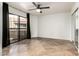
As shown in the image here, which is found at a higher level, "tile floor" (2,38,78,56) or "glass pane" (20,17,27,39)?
"glass pane" (20,17,27,39)

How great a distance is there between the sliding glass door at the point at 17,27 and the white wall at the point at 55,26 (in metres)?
2.23

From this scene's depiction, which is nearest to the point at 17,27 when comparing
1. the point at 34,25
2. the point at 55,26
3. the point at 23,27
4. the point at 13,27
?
the point at 13,27

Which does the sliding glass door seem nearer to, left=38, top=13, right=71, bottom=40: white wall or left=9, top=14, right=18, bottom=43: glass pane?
left=9, top=14, right=18, bottom=43: glass pane

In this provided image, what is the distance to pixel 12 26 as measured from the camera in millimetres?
7316

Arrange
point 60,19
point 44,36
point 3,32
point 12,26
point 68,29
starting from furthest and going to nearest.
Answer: point 44,36 → point 60,19 → point 68,29 → point 12,26 → point 3,32

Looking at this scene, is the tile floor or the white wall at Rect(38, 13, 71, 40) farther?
the white wall at Rect(38, 13, 71, 40)

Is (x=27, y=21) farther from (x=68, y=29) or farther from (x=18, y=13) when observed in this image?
(x=68, y=29)

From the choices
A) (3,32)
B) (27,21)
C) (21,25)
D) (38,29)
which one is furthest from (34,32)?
(3,32)

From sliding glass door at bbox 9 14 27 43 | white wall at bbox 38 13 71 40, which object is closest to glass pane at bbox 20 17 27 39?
sliding glass door at bbox 9 14 27 43

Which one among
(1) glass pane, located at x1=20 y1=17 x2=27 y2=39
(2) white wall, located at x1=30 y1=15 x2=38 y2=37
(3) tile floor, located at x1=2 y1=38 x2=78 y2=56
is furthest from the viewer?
(2) white wall, located at x1=30 y1=15 x2=38 y2=37

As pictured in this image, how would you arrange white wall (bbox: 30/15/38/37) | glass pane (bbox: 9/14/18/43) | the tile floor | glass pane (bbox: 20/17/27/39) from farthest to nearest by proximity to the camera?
white wall (bbox: 30/15/38/37) < glass pane (bbox: 20/17/27/39) < glass pane (bbox: 9/14/18/43) < the tile floor

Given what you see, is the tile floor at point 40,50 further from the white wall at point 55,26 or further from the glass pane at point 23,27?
the white wall at point 55,26

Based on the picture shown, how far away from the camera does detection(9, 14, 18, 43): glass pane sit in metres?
7.13

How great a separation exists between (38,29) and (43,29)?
2.24ft
